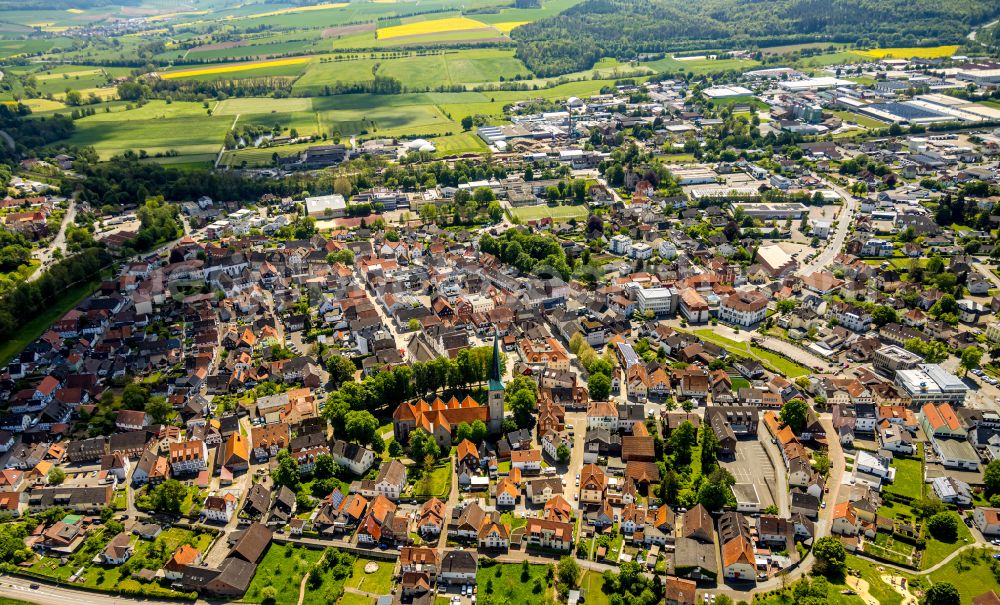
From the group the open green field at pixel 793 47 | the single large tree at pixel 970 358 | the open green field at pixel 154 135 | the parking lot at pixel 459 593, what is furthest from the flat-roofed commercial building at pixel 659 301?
the open green field at pixel 793 47

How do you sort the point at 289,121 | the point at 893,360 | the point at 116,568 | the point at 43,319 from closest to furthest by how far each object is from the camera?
the point at 116,568 → the point at 893,360 → the point at 43,319 → the point at 289,121

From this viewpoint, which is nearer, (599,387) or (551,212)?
(599,387)

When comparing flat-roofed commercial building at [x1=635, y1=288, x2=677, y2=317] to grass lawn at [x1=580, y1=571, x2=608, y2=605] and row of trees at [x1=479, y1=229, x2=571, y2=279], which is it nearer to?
row of trees at [x1=479, y1=229, x2=571, y2=279]

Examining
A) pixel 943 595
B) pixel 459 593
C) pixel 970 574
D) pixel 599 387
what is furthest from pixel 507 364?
pixel 970 574

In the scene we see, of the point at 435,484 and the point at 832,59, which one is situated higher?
the point at 832,59

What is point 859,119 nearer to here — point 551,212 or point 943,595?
point 551,212

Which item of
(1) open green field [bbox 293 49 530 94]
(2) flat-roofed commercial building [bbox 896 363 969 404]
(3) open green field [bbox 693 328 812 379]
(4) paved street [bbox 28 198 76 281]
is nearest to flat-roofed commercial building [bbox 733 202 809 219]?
(3) open green field [bbox 693 328 812 379]
